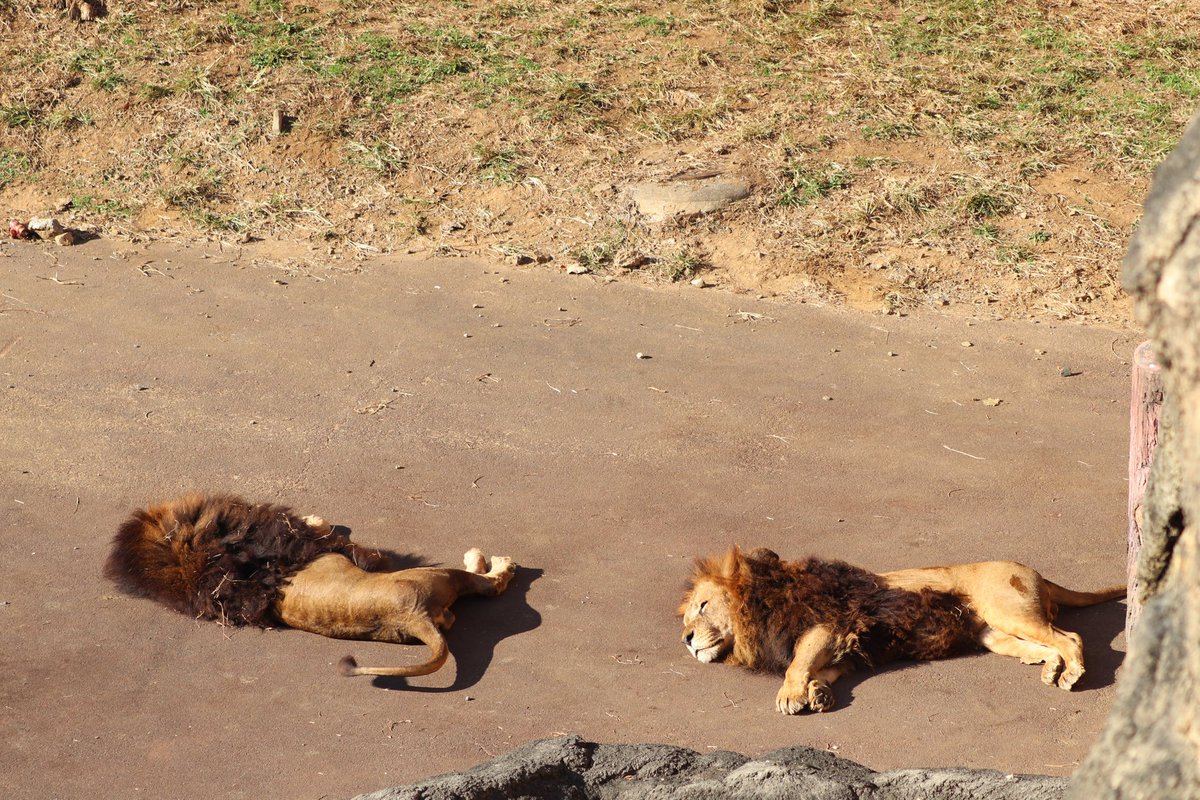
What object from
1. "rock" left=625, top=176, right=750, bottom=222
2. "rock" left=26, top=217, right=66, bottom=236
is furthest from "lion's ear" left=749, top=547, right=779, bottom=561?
"rock" left=26, top=217, right=66, bottom=236

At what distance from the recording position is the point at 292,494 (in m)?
7.25

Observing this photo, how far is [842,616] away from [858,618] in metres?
0.07

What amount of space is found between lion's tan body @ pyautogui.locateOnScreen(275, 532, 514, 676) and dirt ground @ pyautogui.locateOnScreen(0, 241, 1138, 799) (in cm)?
10

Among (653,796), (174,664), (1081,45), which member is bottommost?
(174,664)

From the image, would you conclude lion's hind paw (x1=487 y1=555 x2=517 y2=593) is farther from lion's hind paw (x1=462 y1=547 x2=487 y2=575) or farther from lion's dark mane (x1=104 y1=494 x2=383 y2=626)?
lion's dark mane (x1=104 y1=494 x2=383 y2=626)

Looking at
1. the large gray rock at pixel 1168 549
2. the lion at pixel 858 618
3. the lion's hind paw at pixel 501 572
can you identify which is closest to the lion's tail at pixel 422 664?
the lion's hind paw at pixel 501 572

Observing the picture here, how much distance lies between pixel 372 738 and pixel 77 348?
195 inches

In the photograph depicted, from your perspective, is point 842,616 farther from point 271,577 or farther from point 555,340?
point 555,340

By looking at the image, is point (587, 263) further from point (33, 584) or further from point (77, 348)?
point (33, 584)

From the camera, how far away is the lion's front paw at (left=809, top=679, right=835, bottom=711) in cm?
537

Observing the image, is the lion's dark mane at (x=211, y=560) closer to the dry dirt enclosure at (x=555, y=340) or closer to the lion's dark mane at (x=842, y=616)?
the dry dirt enclosure at (x=555, y=340)

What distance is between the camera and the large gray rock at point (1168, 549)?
6.48 ft

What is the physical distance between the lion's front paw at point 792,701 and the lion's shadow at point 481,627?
1.30 m

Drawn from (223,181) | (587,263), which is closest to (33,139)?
(223,181)
